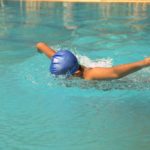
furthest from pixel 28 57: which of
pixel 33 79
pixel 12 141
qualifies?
pixel 12 141

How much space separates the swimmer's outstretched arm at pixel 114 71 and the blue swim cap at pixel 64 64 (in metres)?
0.17

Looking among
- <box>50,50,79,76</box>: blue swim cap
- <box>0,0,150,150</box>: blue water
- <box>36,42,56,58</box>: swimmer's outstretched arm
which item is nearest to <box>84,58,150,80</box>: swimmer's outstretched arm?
<box>50,50,79,76</box>: blue swim cap

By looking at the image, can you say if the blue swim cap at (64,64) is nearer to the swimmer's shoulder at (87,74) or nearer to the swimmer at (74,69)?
the swimmer at (74,69)

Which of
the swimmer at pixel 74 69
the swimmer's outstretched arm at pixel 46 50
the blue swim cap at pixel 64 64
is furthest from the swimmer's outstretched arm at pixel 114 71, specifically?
the swimmer's outstretched arm at pixel 46 50

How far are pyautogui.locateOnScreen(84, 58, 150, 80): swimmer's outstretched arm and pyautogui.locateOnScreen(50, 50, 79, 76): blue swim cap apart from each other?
0.57 feet

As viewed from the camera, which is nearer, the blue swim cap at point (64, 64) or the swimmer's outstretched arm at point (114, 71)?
the swimmer's outstretched arm at point (114, 71)

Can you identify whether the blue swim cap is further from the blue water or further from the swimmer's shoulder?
the blue water

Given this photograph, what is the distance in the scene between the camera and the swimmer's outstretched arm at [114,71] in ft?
13.5

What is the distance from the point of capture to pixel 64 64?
16.3 feet

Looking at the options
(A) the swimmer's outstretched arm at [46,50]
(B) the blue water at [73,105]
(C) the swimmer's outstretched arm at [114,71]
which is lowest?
(B) the blue water at [73,105]

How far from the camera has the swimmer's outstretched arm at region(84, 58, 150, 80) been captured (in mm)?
4121

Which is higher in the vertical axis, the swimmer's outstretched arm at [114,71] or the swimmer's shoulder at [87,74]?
the swimmer's outstretched arm at [114,71]

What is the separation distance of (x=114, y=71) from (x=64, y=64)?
70cm

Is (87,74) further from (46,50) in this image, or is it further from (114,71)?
(46,50)
